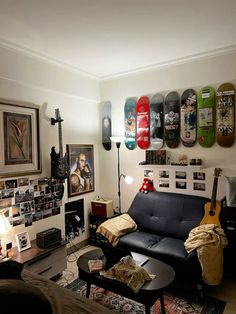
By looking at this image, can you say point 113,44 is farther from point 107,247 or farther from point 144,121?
point 107,247

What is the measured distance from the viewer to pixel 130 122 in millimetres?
3777

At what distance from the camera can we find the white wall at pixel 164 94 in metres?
3.05

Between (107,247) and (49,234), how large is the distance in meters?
0.83

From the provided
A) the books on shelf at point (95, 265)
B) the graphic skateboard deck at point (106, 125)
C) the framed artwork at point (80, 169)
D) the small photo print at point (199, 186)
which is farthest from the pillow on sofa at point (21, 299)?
the graphic skateboard deck at point (106, 125)

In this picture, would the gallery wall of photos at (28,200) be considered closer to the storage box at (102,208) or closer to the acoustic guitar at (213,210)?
the storage box at (102,208)

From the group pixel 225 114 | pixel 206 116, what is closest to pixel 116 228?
pixel 206 116

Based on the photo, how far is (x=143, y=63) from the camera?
3.42m

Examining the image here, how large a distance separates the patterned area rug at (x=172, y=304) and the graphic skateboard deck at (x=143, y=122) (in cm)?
199

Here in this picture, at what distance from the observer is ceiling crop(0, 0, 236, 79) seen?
6.64 feet

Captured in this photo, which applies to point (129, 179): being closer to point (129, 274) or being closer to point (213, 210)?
point (213, 210)

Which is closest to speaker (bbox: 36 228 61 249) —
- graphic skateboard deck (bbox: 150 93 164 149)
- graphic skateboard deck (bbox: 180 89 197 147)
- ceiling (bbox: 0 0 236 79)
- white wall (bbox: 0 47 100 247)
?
white wall (bbox: 0 47 100 247)

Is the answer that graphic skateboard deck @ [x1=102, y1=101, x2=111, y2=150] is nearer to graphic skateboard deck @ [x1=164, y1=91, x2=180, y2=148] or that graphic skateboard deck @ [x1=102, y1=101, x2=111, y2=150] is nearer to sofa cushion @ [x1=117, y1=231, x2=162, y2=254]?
graphic skateboard deck @ [x1=164, y1=91, x2=180, y2=148]

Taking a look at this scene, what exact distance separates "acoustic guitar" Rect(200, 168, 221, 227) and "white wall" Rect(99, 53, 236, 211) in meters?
0.14

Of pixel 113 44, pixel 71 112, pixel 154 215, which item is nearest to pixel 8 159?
pixel 71 112
